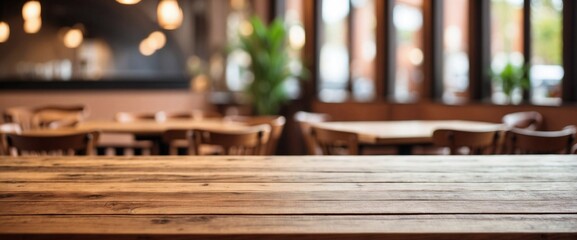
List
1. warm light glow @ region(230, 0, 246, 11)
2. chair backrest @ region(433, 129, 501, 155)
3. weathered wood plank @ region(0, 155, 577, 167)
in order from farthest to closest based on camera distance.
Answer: warm light glow @ region(230, 0, 246, 11)
chair backrest @ region(433, 129, 501, 155)
weathered wood plank @ region(0, 155, 577, 167)

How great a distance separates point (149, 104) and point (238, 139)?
4901mm

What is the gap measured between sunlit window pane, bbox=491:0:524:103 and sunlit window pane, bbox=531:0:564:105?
5.3 inches

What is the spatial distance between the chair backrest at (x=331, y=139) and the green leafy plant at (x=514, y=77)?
101 inches

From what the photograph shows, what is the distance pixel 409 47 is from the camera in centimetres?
1554

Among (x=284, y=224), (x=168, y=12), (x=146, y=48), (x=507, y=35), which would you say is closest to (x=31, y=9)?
(x=168, y=12)

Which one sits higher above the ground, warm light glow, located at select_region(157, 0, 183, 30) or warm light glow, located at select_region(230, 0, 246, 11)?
warm light glow, located at select_region(230, 0, 246, 11)

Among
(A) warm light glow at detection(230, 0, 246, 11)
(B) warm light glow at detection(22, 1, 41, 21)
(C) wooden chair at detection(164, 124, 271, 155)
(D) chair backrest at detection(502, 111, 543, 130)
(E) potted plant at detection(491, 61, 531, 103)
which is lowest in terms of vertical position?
(D) chair backrest at detection(502, 111, 543, 130)

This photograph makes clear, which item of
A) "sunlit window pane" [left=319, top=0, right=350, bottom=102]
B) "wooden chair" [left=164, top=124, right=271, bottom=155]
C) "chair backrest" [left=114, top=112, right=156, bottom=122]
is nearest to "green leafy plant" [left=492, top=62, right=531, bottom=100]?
"sunlit window pane" [left=319, top=0, right=350, bottom=102]

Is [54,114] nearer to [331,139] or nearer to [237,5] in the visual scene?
[331,139]

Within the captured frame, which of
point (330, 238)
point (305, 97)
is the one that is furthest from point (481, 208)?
point (305, 97)

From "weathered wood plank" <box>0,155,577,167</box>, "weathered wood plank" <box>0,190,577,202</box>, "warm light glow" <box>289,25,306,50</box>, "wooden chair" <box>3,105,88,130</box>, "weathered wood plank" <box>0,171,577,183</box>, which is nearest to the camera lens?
"weathered wood plank" <box>0,190,577,202</box>

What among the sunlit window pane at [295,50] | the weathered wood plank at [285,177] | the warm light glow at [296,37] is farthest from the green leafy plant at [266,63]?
the weathered wood plank at [285,177]

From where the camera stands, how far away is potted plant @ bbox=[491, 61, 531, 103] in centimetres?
638

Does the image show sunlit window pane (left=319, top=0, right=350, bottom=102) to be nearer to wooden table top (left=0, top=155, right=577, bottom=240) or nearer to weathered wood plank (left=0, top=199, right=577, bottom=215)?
wooden table top (left=0, top=155, right=577, bottom=240)
